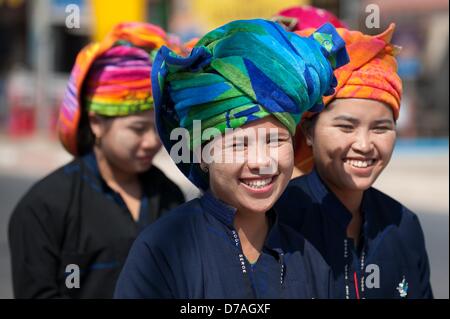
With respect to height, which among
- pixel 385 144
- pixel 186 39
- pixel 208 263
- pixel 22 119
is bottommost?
pixel 208 263

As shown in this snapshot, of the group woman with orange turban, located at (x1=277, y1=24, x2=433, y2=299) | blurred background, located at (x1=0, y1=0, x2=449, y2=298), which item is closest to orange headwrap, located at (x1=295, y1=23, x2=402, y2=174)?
woman with orange turban, located at (x1=277, y1=24, x2=433, y2=299)

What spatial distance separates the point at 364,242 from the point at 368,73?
0.57 meters

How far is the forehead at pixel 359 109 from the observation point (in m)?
2.71

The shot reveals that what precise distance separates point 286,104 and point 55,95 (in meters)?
16.8

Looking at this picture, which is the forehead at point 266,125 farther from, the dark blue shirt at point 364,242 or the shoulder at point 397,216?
the shoulder at point 397,216

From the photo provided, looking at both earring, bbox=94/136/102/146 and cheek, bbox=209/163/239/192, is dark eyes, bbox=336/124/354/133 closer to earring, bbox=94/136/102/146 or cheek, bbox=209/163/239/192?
cheek, bbox=209/163/239/192

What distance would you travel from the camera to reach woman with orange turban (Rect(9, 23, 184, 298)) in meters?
3.21

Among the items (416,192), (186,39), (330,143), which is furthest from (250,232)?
(186,39)

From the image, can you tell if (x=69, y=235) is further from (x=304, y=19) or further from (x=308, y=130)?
(x=304, y=19)

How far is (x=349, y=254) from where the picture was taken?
8.96 feet

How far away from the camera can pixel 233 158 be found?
219 cm

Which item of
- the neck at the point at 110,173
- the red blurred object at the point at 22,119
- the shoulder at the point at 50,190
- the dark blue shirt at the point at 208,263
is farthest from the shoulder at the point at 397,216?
the red blurred object at the point at 22,119
